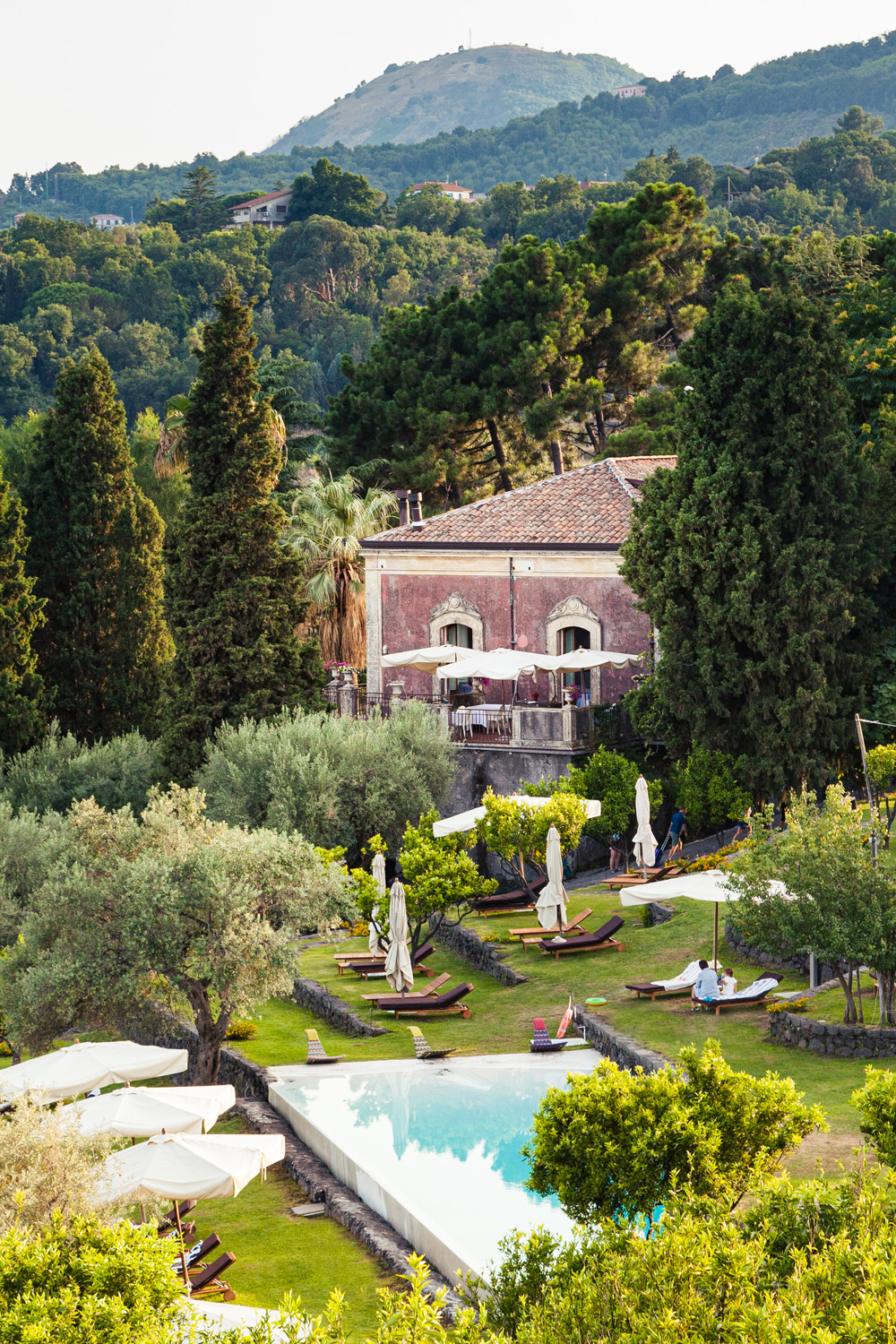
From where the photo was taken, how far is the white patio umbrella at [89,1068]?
17.6 meters

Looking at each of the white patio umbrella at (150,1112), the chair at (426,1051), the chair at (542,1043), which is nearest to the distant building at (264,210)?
the chair at (426,1051)

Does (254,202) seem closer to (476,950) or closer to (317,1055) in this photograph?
(476,950)

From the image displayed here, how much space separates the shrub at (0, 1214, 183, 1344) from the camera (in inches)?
340

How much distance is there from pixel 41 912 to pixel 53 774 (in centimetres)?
1649

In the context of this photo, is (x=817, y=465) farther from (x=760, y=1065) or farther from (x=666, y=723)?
(x=760, y=1065)

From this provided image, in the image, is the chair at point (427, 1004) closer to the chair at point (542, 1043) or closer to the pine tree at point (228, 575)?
the chair at point (542, 1043)

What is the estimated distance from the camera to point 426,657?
111ft

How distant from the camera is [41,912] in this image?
2111 cm

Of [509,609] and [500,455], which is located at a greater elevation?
[500,455]

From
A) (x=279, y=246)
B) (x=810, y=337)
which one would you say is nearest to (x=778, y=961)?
(x=810, y=337)

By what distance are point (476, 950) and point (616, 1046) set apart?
6.95 m

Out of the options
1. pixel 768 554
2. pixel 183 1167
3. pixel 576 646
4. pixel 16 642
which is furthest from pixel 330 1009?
pixel 16 642

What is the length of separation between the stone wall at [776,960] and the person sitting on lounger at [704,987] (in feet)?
3.67

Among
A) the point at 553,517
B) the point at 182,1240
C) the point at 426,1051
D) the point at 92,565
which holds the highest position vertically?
the point at 553,517
